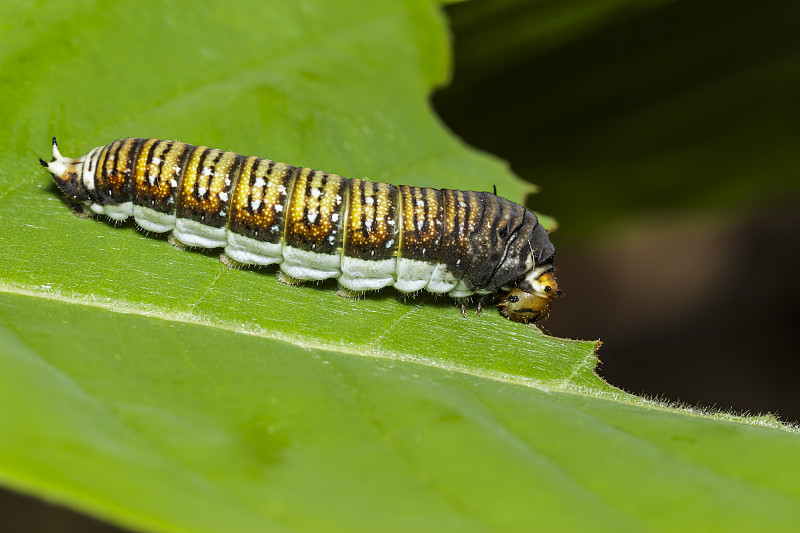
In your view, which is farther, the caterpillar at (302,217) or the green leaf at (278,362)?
the caterpillar at (302,217)

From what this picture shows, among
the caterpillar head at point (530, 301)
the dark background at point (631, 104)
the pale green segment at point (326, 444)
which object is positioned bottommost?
the pale green segment at point (326, 444)

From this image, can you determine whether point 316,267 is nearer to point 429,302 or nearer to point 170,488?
point 429,302

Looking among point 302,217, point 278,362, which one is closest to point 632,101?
point 302,217

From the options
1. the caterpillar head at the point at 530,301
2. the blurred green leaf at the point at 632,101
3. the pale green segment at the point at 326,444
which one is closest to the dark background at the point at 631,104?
the blurred green leaf at the point at 632,101

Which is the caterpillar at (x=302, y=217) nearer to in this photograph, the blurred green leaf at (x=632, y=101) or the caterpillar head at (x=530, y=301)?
the caterpillar head at (x=530, y=301)

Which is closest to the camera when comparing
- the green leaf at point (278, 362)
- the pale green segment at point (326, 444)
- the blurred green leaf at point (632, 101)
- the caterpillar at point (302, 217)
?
the pale green segment at point (326, 444)

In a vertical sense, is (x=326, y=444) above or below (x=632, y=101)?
below

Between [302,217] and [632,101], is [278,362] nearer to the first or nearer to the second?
[302,217]

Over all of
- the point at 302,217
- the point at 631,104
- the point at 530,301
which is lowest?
the point at 530,301
